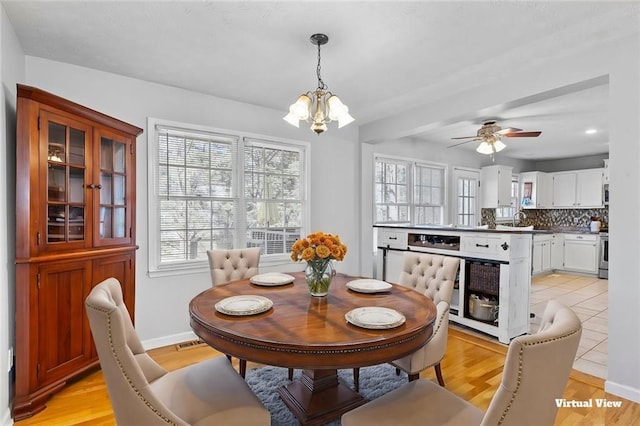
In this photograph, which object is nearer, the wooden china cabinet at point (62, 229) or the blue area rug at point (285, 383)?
the wooden china cabinet at point (62, 229)

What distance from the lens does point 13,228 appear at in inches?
88.7

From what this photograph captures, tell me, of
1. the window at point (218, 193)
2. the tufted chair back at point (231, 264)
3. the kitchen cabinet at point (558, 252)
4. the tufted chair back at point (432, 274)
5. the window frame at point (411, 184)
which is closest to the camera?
the tufted chair back at point (432, 274)

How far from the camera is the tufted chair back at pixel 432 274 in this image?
7.72ft

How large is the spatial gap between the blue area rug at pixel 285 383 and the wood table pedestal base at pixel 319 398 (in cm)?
8

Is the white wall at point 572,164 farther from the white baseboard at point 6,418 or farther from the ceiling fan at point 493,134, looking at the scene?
the white baseboard at point 6,418

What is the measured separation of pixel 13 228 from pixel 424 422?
277cm

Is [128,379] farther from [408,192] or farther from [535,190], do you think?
[535,190]

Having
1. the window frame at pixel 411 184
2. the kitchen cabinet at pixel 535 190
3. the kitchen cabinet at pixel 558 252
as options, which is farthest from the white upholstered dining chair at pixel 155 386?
the kitchen cabinet at pixel 535 190

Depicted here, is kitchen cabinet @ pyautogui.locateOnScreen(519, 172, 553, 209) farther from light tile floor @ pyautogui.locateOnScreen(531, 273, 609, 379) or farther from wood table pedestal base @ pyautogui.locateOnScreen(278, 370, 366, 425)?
wood table pedestal base @ pyautogui.locateOnScreen(278, 370, 366, 425)

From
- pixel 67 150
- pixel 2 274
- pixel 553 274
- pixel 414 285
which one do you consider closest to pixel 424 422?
pixel 414 285

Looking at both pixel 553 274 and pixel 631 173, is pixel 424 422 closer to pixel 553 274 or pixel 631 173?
pixel 631 173

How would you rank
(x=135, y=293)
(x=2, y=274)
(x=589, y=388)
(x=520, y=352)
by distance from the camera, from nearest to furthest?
(x=520, y=352) < (x=2, y=274) < (x=589, y=388) < (x=135, y=293)

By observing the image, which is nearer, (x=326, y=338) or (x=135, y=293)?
(x=326, y=338)

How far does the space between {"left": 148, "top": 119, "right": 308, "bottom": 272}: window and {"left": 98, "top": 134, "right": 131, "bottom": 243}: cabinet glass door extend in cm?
39
